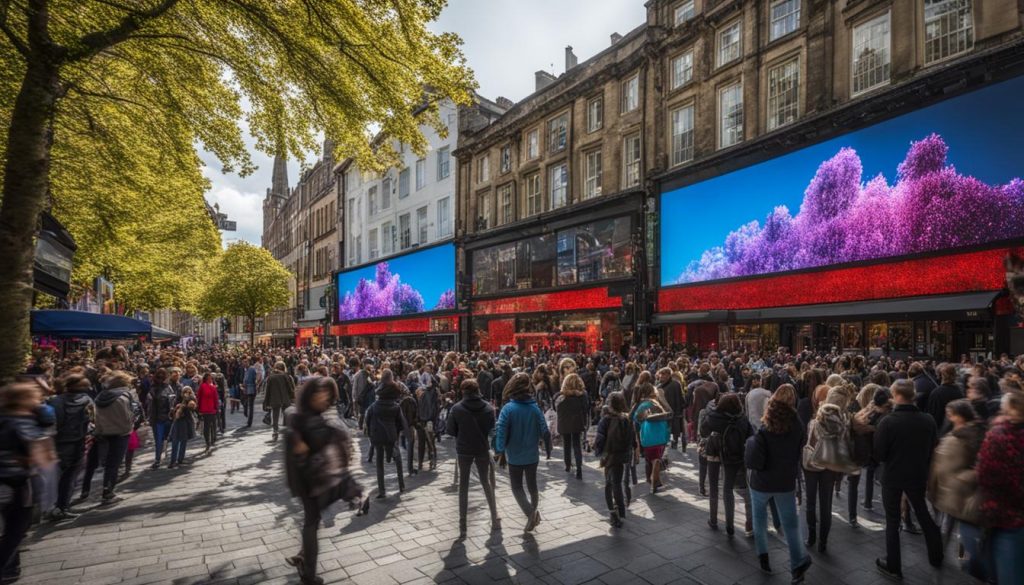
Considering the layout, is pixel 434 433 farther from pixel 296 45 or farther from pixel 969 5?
pixel 969 5

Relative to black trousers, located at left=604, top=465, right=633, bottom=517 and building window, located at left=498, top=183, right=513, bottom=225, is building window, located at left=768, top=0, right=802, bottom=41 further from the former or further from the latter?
black trousers, located at left=604, top=465, right=633, bottom=517

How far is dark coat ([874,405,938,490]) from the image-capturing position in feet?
15.4

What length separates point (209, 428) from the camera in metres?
10.0

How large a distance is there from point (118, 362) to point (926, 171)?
69.5 ft

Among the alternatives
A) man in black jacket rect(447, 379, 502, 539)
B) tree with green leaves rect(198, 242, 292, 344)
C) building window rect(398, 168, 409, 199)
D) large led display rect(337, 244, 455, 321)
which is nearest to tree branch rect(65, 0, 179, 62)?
man in black jacket rect(447, 379, 502, 539)

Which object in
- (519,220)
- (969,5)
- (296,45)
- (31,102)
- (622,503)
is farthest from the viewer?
(519,220)

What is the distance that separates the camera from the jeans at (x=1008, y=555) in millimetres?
→ 3279

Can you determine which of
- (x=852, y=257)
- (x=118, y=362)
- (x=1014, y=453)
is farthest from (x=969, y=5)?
(x=118, y=362)

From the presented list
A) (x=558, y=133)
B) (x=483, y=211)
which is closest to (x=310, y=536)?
(x=558, y=133)

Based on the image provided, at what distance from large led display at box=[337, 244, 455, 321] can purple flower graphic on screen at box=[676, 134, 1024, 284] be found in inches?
785

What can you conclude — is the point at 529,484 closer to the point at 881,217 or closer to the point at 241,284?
the point at 881,217

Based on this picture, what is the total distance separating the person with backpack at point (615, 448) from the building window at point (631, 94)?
2055cm

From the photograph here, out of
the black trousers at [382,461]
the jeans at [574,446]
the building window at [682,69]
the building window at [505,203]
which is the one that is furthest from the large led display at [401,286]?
the black trousers at [382,461]

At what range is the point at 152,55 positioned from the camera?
8188mm
